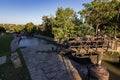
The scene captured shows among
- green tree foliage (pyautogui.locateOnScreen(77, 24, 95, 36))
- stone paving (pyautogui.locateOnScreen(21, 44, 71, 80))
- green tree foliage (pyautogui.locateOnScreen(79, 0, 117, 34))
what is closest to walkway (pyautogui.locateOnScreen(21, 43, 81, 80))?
stone paving (pyautogui.locateOnScreen(21, 44, 71, 80))

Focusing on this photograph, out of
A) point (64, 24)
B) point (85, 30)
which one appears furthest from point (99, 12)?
point (64, 24)

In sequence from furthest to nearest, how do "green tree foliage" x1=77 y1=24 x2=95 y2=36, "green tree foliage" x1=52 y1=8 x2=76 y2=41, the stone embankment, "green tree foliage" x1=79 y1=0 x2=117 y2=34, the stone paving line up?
"green tree foliage" x1=52 y1=8 x2=76 y2=41, "green tree foliage" x1=79 y1=0 x2=117 y2=34, "green tree foliage" x1=77 y1=24 x2=95 y2=36, the stone paving, the stone embankment

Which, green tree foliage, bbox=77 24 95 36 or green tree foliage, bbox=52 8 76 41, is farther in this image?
green tree foliage, bbox=52 8 76 41

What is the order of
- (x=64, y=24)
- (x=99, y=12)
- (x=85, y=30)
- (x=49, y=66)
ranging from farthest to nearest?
1. (x=64, y=24)
2. (x=99, y=12)
3. (x=85, y=30)
4. (x=49, y=66)

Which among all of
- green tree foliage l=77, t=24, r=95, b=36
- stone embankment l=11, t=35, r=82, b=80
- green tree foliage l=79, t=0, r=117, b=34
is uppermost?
green tree foliage l=79, t=0, r=117, b=34

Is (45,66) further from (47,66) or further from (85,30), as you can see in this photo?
(85,30)

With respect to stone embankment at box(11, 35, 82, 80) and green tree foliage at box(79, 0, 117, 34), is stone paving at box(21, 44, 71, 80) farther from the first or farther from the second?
green tree foliage at box(79, 0, 117, 34)

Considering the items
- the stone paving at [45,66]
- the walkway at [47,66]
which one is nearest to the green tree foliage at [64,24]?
the stone paving at [45,66]

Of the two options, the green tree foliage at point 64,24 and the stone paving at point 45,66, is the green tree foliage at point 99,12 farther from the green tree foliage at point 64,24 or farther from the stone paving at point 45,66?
the stone paving at point 45,66

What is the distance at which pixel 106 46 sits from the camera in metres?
22.9

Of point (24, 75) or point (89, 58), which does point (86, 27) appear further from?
point (24, 75)

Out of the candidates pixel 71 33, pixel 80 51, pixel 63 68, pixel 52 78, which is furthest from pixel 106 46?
pixel 71 33

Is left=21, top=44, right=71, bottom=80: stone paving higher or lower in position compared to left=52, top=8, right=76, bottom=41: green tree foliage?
lower

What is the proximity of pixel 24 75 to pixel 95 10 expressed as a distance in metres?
34.1
